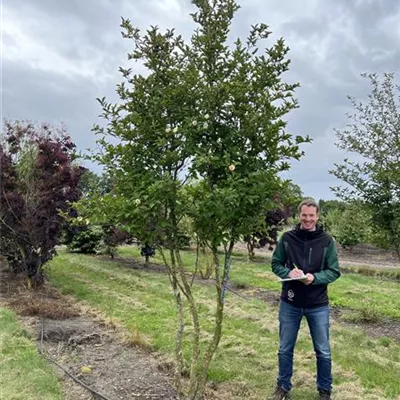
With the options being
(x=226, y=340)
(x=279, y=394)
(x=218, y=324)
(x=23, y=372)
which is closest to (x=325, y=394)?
(x=279, y=394)

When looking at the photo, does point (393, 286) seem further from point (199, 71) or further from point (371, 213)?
point (199, 71)

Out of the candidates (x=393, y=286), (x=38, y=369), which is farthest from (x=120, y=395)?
(x=393, y=286)

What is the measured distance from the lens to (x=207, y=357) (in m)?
4.04

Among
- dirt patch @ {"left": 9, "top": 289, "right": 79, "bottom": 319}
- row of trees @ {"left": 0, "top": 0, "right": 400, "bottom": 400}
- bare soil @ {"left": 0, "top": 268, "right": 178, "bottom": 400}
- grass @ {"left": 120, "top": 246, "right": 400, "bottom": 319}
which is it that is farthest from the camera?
grass @ {"left": 120, "top": 246, "right": 400, "bottom": 319}

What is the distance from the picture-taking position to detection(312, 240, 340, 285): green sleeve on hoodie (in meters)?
4.16

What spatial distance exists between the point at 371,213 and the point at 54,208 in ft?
22.9

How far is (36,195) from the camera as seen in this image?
10320 millimetres

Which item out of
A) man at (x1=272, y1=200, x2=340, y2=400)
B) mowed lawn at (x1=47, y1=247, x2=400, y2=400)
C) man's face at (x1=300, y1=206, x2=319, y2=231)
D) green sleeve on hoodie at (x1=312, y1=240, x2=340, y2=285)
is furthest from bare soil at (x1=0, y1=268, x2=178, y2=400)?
man's face at (x1=300, y1=206, x2=319, y2=231)

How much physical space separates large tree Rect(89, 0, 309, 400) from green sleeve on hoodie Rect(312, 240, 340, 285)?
0.85 meters

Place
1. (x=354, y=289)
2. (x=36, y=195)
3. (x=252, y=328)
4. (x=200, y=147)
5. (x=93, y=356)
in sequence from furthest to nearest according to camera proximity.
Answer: (x=354, y=289), (x=36, y=195), (x=252, y=328), (x=93, y=356), (x=200, y=147)

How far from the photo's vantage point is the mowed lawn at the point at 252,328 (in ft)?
15.9

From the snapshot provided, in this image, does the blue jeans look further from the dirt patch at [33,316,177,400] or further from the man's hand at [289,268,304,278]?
the dirt patch at [33,316,177,400]

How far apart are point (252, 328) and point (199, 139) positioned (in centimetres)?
438

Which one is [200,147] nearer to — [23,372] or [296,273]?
[296,273]
